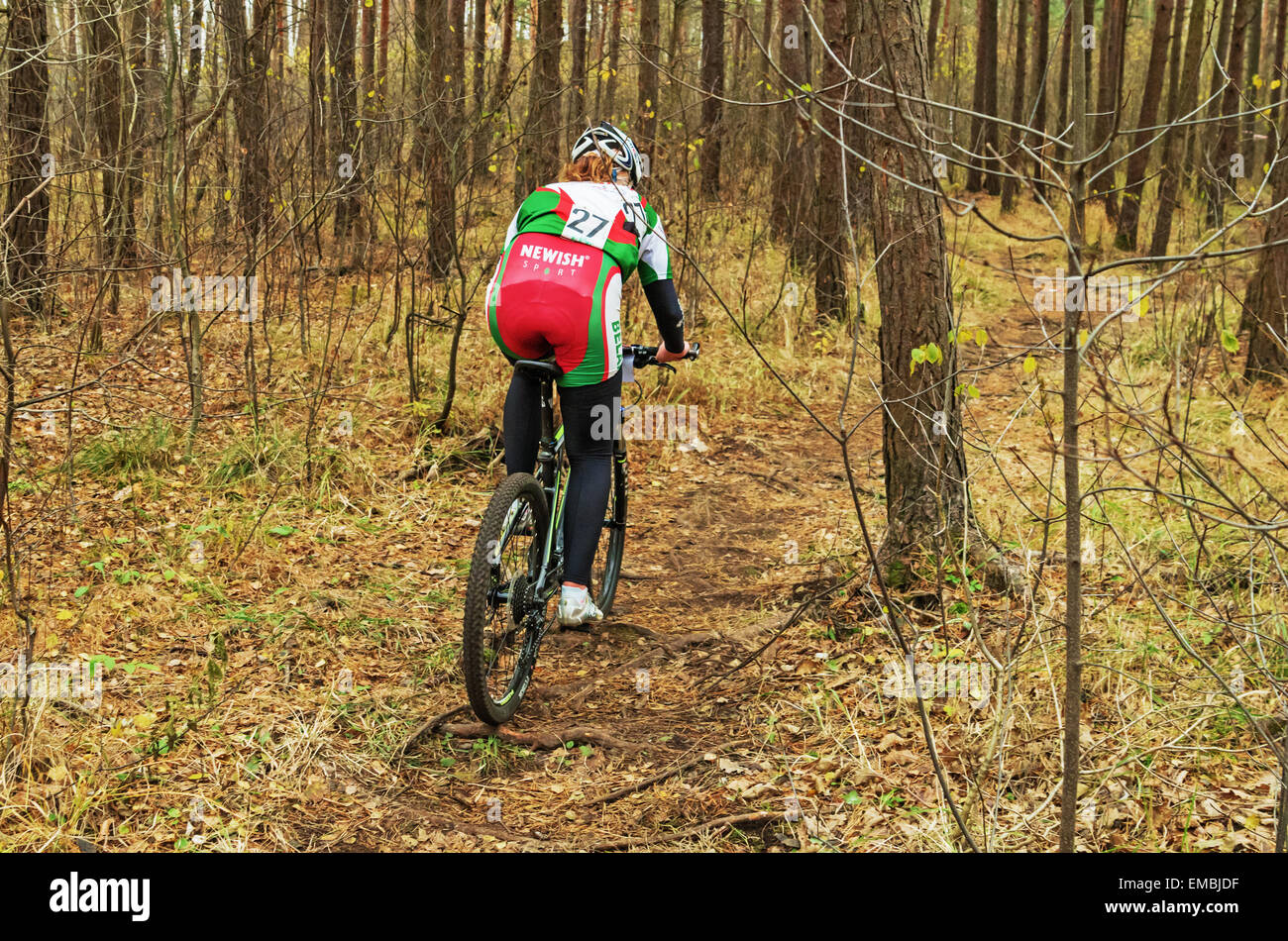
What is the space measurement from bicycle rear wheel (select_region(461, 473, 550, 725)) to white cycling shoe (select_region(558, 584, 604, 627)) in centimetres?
9

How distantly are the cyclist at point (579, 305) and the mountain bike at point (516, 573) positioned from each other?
0.06 meters

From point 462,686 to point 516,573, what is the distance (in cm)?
62

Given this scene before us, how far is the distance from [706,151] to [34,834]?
11697mm

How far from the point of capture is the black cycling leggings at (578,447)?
157 inches

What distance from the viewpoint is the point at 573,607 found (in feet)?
13.0

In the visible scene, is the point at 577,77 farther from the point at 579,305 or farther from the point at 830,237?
the point at 579,305

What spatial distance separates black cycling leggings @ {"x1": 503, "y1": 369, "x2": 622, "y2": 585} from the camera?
13.1 ft

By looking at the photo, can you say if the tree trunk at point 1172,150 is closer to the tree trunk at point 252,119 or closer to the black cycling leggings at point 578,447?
the tree trunk at point 252,119
